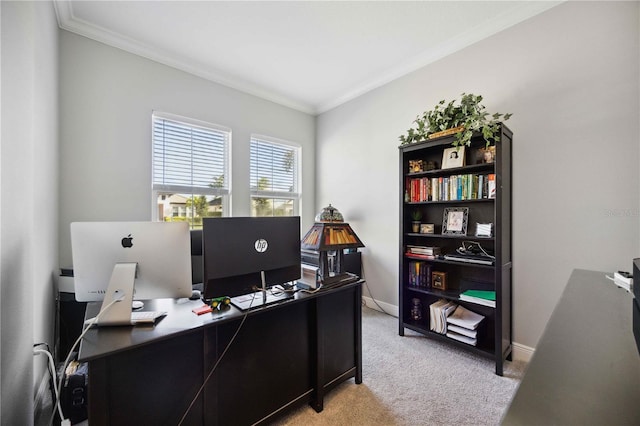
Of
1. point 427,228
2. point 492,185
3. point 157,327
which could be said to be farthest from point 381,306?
point 157,327

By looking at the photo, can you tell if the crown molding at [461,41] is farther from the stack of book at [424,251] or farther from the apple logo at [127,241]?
the apple logo at [127,241]

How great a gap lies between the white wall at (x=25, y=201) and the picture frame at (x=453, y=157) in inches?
113

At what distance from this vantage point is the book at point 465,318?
2.29 meters

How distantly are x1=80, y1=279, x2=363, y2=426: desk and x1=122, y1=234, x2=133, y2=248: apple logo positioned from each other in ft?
1.21

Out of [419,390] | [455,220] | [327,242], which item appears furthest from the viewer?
[455,220]

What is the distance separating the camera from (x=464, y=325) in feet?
7.58

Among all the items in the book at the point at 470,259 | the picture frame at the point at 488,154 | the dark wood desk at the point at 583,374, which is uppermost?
the picture frame at the point at 488,154

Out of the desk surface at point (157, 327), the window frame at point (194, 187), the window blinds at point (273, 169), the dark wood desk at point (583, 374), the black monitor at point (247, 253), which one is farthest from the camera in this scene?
the window blinds at point (273, 169)

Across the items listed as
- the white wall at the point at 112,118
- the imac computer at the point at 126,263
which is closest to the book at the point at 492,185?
the imac computer at the point at 126,263

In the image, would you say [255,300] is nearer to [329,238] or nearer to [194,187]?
[329,238]

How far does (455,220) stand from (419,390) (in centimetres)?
148

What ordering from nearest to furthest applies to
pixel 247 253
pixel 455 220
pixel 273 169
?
1. pixel 247 253
2. pixel 455 220
3. pixel 273 169

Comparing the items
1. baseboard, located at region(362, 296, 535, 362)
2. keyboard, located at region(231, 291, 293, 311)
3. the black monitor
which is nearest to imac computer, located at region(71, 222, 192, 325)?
the black monitor

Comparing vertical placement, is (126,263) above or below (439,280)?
above
